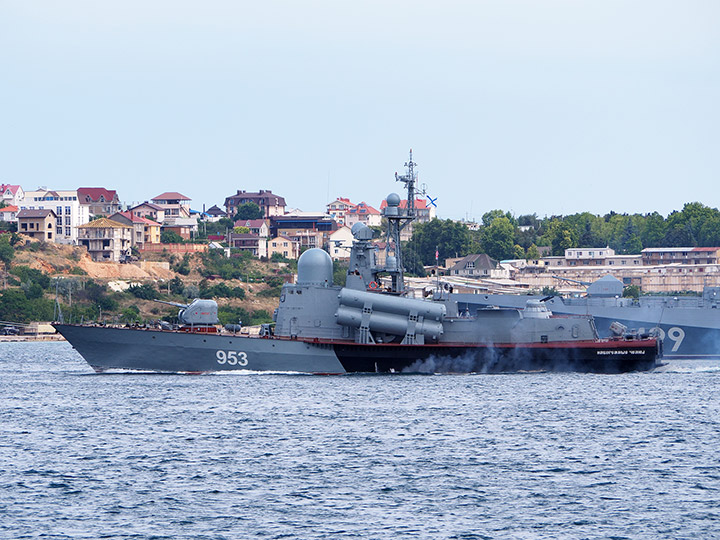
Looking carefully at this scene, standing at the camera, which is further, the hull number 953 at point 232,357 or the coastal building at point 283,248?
the coastal building at point 283,248

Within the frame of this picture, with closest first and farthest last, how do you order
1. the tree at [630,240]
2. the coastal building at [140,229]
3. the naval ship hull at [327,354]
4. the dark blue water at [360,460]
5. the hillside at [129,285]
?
the dark blue water at [360,460] → the naval ship hull at [327,354] → the hillside at [129,285] → the coastal building at [140,229] → the tree at [630,240]

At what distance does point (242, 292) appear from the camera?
140 m

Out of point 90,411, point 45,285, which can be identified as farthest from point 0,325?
point 90,411

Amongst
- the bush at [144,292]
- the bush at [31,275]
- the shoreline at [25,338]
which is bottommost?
the shoreline at [25,338]

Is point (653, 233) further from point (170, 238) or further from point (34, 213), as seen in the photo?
point (34, 213)

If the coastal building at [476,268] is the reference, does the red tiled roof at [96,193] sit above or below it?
above

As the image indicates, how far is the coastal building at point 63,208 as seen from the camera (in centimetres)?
16588

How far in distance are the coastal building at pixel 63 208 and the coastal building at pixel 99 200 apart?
1106cm

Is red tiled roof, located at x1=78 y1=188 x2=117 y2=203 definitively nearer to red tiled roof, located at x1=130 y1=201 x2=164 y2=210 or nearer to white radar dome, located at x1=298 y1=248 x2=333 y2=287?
red tiled roof, located at x1=130 y1=201 x2=164 y2=210

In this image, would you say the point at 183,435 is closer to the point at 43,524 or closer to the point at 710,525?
the point at 43,524

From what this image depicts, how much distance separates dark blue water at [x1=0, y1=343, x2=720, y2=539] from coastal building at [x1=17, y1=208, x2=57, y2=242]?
4066 inches

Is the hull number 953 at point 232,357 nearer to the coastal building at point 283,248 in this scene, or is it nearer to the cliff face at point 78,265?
the cliff face at point 78,265

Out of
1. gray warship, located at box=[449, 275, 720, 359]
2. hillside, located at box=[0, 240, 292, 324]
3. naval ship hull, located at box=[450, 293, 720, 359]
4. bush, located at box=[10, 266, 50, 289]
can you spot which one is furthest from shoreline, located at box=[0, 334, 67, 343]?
naval ship hull, located at box=[450, 293, 720, 359]

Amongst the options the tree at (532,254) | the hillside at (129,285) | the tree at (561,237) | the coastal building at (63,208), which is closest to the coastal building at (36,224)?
the coastal building at (63,208)
